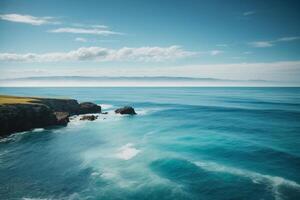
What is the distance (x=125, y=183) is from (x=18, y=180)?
13.0m

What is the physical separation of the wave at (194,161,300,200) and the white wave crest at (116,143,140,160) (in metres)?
10.8

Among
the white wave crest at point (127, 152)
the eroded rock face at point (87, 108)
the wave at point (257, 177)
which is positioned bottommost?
the white wave crest at point (127, 152)

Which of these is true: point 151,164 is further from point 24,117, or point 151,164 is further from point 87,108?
point 87,108

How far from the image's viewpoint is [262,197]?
23234 millimetres

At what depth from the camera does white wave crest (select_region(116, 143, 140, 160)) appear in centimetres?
3734

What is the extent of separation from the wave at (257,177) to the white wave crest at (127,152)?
1078cm

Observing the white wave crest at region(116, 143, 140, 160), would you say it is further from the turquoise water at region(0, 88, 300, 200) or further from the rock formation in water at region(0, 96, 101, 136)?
the rock formation in water at region(0, 96, 101, 136)

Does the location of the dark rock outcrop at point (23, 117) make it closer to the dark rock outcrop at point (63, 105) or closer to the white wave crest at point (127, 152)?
the dark rock outcrop at point (63, 105)

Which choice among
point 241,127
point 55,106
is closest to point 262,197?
point 241,127

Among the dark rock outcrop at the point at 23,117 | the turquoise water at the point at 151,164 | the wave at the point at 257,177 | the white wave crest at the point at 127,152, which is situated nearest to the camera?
the turquoise water at the point at 151,164

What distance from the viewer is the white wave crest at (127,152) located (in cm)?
3734

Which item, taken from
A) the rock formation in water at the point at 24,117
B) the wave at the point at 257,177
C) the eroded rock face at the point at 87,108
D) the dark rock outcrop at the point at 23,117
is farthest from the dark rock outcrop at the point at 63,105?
the wave at the point at 257,177

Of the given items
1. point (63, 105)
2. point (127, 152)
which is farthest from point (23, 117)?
point (127, 152)

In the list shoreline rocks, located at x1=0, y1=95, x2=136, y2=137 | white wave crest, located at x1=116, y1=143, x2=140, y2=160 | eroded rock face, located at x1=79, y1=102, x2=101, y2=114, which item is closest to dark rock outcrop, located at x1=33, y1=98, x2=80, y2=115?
eroded rock face, located at x1=79, y1=102, x2=101, y2=114
